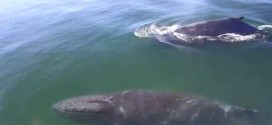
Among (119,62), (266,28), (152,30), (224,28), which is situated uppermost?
(224,28)

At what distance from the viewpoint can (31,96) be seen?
21516 millimetres

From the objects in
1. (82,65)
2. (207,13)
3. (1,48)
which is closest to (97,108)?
(82,65)

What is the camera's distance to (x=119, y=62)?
24.5 metres

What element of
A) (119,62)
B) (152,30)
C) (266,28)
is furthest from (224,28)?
(119,62)

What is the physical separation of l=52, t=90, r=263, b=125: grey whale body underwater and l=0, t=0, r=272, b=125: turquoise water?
1086 millimetres

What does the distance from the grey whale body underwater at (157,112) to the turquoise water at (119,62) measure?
109 cm

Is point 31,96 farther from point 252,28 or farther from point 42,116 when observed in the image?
point 252,28

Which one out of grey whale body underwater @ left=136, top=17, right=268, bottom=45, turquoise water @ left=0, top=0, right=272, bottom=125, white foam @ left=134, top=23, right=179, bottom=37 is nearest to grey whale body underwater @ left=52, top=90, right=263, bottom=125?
turquoise water @ left=0, top=0, right=272, bottom=125

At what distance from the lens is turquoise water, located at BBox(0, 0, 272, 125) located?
20641 mm

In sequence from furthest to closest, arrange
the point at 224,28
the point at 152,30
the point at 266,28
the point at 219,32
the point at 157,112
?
the point at 152,30 < the point at 266,28 < the point at 224,28 < the point at 219,32 < the point at 157,112

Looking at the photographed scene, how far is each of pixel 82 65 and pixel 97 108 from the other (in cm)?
747

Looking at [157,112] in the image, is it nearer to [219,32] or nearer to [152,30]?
[219,32]

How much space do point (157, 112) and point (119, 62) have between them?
7650 millimetres

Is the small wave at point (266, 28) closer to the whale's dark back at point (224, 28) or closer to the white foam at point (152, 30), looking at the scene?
the whale's dark back at point (224, 28)
